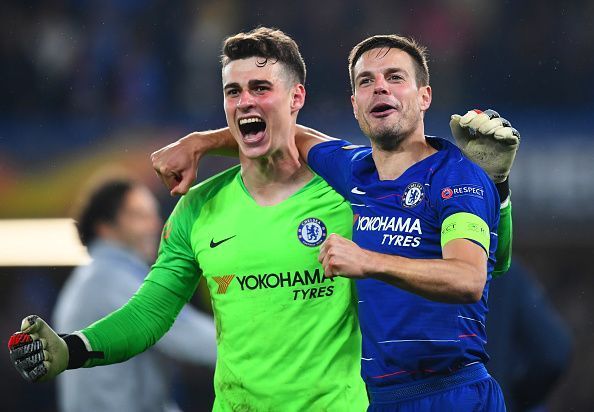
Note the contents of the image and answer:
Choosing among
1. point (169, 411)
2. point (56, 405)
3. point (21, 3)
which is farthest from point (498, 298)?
point (21, 3)

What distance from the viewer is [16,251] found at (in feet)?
33.8

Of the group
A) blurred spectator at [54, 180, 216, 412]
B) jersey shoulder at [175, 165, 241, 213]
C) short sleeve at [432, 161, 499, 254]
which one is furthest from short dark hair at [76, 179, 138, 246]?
short sleeve at [432, 161, 499, 254]

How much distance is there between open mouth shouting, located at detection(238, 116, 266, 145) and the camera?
4.08m

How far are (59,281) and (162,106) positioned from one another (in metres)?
2.04

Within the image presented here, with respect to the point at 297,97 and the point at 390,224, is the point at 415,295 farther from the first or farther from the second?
the point at 297,97

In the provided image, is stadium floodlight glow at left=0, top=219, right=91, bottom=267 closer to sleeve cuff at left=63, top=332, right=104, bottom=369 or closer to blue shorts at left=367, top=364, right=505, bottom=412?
sleeve cuff at left=63, top=332, right=104, bottom=369

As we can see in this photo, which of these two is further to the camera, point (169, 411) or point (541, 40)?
point (541, 40)

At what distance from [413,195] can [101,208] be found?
3.47 metres

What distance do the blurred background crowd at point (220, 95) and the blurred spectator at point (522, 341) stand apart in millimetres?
3598

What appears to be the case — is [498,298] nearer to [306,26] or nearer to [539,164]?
[539,164]

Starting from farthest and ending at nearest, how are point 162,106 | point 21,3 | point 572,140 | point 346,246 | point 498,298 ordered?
point 21,3
point 162,106
point 572,140
point 498,298
point 346,246

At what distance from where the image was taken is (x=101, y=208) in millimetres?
6656

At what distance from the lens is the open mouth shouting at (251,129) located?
408cm

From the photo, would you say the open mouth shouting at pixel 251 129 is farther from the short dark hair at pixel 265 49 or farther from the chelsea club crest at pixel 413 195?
the chelsea club crest at pixel 413 195
